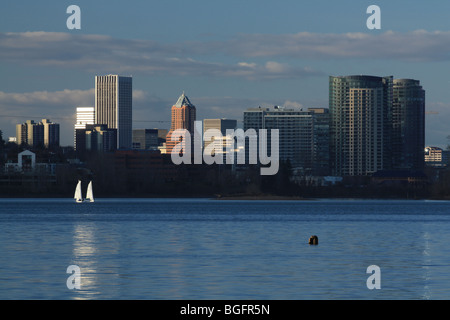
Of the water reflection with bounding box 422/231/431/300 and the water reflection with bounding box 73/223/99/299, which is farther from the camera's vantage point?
the water reflection with bounding box 73/223/99/299

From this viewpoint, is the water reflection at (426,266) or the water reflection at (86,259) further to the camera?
the water reflection at (86,259)

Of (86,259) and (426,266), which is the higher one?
(426,266)

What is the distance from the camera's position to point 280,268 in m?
40.0

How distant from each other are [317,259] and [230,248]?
8.94 m

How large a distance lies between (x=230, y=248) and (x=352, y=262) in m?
10.9

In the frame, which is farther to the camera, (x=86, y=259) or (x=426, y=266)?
(x=86, y=259)

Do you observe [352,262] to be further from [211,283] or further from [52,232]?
[52,232]

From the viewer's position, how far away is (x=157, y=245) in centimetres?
5491
